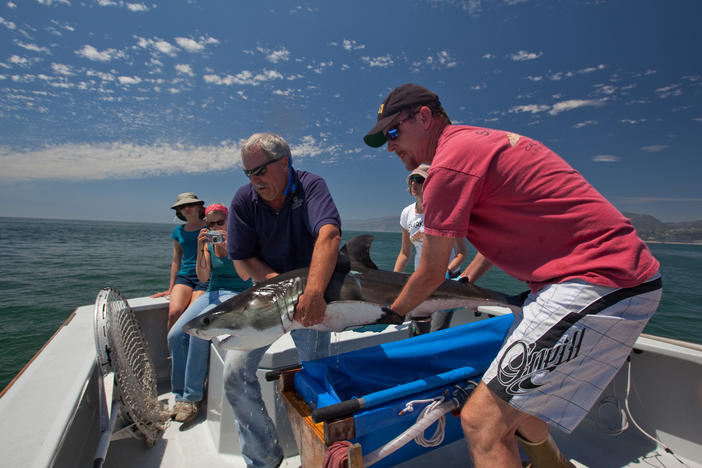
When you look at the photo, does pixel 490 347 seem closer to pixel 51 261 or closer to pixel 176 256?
pixel 176 256

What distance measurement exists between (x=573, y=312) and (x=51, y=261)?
28526mm

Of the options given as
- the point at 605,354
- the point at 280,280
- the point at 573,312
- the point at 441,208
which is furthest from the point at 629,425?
the point at 280,280

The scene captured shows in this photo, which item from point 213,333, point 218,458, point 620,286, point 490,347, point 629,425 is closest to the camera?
point 620,286

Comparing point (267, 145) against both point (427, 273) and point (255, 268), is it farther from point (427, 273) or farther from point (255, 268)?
point (427, 273)

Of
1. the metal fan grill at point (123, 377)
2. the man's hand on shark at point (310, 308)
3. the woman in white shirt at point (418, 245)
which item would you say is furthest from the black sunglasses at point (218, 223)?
the man's hand on shark at point (310, 308)

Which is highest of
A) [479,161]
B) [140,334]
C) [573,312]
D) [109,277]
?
[479,161]

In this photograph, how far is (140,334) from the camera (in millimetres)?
3031

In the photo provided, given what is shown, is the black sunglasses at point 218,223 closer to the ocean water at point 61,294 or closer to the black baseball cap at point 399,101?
the black baseball cap at point 399,101

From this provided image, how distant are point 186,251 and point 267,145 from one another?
2.77m

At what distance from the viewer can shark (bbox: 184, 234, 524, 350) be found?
1.94 metres

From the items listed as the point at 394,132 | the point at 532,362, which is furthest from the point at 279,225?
the point at 532,362

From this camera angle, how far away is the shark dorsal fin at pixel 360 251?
228 centimetres

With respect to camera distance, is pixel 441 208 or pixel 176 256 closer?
pixel 441 208

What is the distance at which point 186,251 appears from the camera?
170 inches
